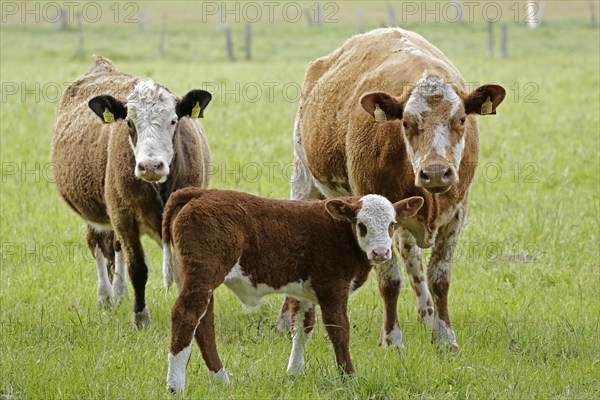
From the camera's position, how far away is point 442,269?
23.5 ft

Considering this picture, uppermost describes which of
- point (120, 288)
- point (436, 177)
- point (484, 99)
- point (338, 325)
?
point (484, 99)

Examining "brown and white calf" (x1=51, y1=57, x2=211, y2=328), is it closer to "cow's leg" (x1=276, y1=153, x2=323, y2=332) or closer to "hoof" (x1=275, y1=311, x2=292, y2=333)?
"cow's leg" (x1=276, y1=153, x2=323, y2=332)

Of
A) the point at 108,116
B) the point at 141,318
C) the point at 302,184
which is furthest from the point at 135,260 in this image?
the point at 302,184

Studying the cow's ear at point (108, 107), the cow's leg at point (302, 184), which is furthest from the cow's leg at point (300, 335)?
the cow's leg at point (302, 184)

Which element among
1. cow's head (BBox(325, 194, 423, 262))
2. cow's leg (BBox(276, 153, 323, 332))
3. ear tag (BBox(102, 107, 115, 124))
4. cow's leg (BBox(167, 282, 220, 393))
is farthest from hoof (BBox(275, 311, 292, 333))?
cow's leg (BBox(167, 282, 220, 393))

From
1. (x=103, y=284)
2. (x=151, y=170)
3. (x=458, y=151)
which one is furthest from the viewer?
(x=103, y=284)

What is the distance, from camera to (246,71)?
2598cm

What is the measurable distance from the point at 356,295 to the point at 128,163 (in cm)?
242

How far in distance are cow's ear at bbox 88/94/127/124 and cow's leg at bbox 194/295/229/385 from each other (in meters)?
2.55

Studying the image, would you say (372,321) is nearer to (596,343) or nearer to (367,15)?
(596,343)

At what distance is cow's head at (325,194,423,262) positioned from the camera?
5332 millimetres

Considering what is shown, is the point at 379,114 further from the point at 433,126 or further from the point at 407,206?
the point at 407,206

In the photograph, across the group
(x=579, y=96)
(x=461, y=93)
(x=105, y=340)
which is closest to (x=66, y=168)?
(x=105, y=340)

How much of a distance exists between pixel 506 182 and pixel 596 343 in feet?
20.1
